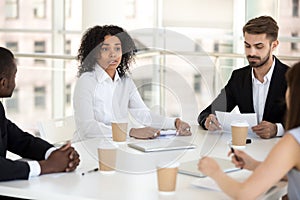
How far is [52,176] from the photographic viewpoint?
184 cm

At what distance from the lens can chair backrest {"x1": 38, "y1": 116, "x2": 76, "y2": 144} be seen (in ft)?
8.44

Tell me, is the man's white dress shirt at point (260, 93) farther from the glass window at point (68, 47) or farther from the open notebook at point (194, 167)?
the glass window at point (68, 47)

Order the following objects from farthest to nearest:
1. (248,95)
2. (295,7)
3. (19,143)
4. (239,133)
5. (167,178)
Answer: (295,7), (248,95), (239,133), (19,143), (167,178)

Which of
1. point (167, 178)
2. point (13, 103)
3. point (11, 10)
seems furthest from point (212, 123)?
point (11, 10)

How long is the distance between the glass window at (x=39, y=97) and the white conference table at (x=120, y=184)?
4.12m

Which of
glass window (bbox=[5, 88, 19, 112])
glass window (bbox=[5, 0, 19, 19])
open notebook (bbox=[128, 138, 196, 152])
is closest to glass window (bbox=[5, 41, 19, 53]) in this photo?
glass window (bbox=[5, 0, 19, 19])

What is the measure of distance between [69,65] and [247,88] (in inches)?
125

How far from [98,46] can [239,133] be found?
78cm

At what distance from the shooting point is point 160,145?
2.25 meters

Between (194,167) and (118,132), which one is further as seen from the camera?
(118,132)

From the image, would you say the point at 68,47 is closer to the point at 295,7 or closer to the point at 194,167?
the point at 295,7

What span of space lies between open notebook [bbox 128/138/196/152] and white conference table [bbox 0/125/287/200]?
1.7 inches

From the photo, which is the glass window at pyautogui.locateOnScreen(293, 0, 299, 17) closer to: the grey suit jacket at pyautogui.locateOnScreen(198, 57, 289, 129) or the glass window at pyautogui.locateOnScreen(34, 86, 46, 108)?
the glass window at pyautogui.locateOnScreen(34, 86, 46, 108)

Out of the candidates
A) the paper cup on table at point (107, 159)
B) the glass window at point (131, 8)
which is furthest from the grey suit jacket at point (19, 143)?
the glass window at point (131, 8)
